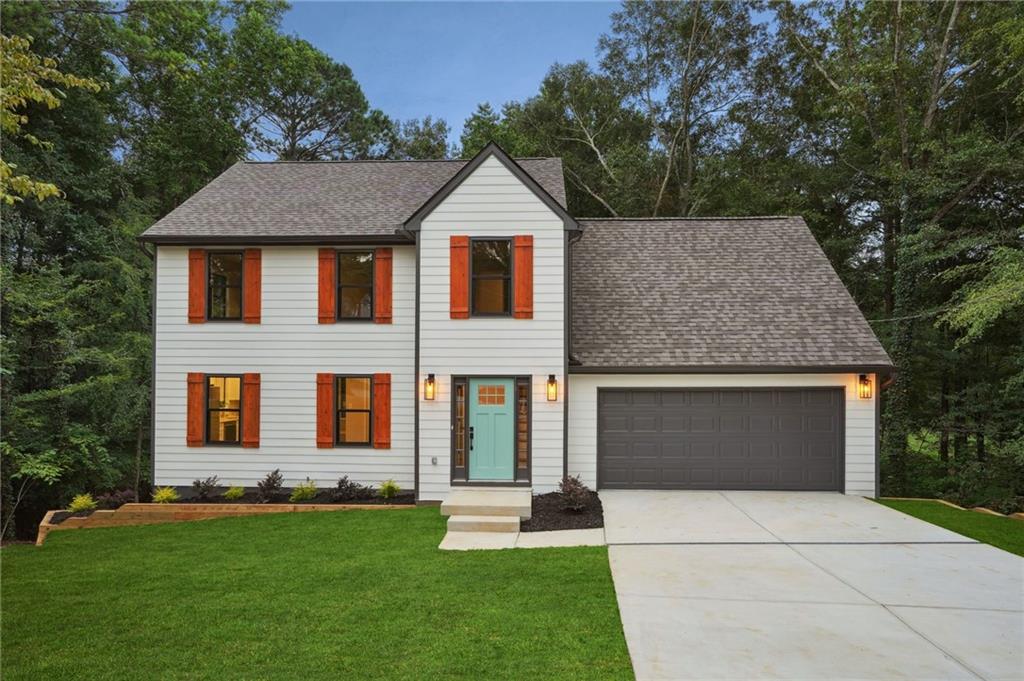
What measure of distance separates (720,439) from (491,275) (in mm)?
5297

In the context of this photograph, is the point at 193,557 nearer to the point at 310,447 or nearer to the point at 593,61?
the point at 310,447

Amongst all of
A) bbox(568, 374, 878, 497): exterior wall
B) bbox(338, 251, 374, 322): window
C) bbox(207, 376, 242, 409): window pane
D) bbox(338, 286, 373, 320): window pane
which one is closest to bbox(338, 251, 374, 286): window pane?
bbox(338, 251, 374, 322): window

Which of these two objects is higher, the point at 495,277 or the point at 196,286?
the point at 495,277

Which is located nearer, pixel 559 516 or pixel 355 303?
pixel 559 516

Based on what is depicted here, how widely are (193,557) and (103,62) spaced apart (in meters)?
17.7

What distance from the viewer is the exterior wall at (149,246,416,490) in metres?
10.3

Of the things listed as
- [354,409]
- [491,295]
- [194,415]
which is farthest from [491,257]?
A: [194,415]

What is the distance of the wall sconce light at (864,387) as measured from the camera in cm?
982

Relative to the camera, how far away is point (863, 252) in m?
18.0

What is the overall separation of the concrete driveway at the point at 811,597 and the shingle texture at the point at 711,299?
9.80 ft

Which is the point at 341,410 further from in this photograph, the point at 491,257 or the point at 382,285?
the point at 491,257

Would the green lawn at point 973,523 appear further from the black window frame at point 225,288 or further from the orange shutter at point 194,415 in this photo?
the orange shutter at point 194,415

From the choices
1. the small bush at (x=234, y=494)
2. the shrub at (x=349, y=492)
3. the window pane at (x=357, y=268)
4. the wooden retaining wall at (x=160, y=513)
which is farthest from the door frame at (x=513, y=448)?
the small bush at (x=234, y=494)

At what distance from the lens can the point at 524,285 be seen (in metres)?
9.62
